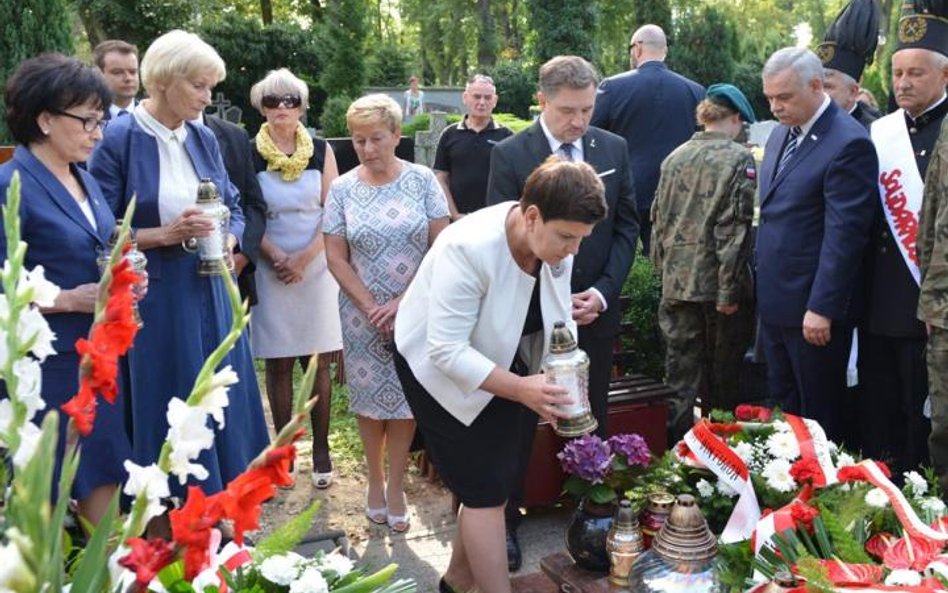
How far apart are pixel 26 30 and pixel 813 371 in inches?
338

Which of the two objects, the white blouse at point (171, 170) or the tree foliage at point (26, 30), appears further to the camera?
the tree foliage at point (26, 30)

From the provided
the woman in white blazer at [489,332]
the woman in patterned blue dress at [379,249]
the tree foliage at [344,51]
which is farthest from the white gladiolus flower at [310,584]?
the tree foliage at [344,51]

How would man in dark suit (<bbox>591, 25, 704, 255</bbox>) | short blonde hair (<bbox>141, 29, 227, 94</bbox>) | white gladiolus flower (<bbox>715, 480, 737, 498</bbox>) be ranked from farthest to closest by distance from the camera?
1. man in dark suit (<bbox>591, 25, 704, 255</bbox>)
2. short blonde hair (<bbox>141, 29, 227, 94</bbox>)
3. white gladiolus flower (<bbox>715, 480, 737, 498</bbox>)

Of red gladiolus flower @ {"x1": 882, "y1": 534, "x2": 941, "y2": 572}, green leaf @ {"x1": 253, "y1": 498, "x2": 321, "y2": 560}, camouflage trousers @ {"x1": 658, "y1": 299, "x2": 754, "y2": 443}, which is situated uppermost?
green leaf @ {"x1": 253, "y1": 498, "x2": 321, "y2": 560}

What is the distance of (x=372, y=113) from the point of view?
4.07 meters

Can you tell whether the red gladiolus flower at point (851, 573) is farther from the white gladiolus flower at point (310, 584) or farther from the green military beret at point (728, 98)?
the green military beret at point (728, 98)

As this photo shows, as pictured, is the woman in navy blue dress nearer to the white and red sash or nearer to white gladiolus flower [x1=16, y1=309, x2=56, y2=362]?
white gladiolus flower [x1=16, y1=309, x2=56, y2=362]

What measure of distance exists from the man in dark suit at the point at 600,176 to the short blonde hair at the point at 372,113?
1.51 ft

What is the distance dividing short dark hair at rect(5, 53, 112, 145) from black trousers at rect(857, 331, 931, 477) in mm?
3228

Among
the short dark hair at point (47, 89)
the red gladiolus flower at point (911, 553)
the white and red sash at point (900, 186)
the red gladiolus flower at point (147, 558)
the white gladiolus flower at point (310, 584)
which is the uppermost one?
the short dark hair at point (47, 89)

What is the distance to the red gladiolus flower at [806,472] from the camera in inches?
119

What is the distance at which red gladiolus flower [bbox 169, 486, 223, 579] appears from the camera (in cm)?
106

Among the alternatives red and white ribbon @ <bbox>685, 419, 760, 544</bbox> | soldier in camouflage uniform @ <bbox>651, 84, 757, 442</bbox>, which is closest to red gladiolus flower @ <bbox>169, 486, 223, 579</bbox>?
red and white ribbon @ <bbox>685, 419, 760, 544</bbox>

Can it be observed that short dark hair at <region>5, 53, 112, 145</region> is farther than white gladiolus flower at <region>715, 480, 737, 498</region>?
No
